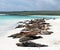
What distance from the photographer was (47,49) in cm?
858

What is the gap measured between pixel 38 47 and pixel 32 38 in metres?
2.07

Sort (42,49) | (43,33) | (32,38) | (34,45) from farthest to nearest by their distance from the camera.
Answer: (43,33), (32,38), (34,45), (42,49)

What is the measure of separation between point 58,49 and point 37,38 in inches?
106

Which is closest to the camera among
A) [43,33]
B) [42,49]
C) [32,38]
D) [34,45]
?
[42,49]

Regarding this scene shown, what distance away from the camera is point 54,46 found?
9.21 metres

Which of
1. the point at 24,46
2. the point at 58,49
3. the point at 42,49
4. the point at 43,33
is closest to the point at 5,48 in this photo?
the point at 24,46

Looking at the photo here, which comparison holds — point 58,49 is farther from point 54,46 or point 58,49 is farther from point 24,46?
point 24,46

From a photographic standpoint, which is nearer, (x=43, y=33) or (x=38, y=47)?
(x=38, y=47)

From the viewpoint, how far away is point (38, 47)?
8.91 metres

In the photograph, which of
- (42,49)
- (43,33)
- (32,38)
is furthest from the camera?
(43,33)

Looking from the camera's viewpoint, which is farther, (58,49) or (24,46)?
(24,46)

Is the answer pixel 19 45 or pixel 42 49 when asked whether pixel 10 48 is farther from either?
pixel 42 49

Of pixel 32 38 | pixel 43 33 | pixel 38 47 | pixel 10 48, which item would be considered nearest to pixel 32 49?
pixel 38 47

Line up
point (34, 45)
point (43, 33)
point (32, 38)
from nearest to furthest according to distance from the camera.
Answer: point (34, 45), point (32, 38), point (43, 33)
